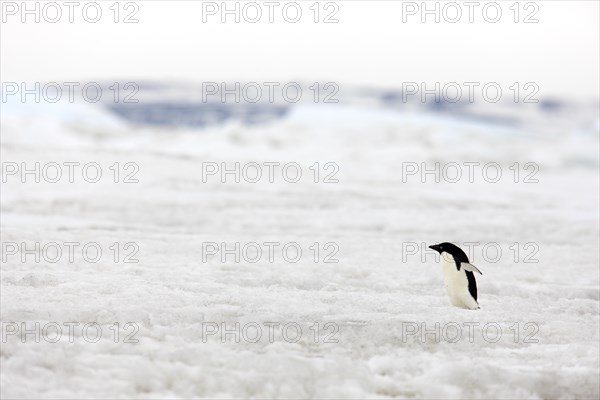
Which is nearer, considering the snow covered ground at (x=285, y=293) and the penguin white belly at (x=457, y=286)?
the snow covered ground at (x=285, y=293)

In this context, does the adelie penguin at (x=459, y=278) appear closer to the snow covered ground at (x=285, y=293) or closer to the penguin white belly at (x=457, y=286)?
the penguin white belly at (x=457, y=286)

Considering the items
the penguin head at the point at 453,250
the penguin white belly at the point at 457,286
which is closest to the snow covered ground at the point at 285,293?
the penguin white belly at the point at 457,286

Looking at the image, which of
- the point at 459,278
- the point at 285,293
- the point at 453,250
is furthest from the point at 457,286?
the point at 285,293

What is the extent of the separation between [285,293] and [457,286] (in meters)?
0.96

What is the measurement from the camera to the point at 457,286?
397 cm

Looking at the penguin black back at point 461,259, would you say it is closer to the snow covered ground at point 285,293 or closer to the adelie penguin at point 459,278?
the adelie penguin at point 459,278

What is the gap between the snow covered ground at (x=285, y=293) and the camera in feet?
9.54

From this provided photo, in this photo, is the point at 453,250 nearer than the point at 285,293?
Yes

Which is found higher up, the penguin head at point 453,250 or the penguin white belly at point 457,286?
the penguin head at point 453,250

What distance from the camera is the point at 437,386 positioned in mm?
2906

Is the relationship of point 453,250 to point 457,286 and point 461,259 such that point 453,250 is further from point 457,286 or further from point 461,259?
point 457,286

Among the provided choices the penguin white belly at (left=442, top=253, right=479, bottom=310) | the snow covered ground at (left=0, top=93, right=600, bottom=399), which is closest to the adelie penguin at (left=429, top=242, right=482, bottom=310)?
the penguin white belly at (left=442, top=253, right=479, bottom=310)

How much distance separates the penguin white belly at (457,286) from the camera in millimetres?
3953

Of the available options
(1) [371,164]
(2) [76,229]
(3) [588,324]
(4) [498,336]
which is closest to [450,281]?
(4) [498,336]
